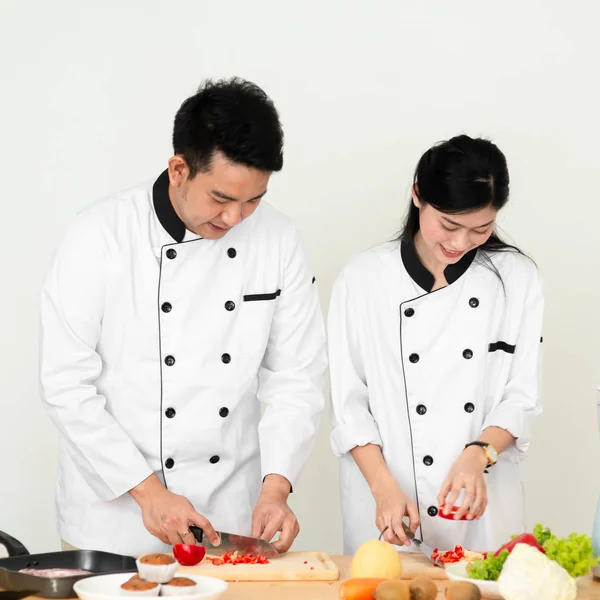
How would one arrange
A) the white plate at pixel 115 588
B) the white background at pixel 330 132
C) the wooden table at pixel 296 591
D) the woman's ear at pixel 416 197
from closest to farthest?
the white plate at pixel 115 588 < the wooden table at pixel 296 591 < the woman's ear at pixel 416 197 < the white background at pixel 330 132

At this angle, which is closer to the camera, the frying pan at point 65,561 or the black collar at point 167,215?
the frying pan at point 65,561

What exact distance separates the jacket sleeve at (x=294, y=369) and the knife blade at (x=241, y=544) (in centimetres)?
28

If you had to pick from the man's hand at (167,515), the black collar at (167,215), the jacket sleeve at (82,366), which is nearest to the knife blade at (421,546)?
the man's hand at (167,515)

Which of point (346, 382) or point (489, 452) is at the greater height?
point (346, 382)

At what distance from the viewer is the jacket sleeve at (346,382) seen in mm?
A: 2377

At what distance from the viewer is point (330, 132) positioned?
11.1ft

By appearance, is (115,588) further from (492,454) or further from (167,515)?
(492,454)

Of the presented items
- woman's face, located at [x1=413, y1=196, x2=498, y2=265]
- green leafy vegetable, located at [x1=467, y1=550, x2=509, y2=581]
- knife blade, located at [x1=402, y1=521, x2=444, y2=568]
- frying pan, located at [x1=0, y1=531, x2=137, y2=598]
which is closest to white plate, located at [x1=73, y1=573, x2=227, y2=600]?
frying pan, located at [x1=0, y1=531, x2=137, y2=598]

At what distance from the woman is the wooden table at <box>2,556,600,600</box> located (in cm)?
46

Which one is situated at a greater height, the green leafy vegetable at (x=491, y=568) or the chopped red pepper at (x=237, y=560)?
the green leafy vegetable at (x=491, y=568)

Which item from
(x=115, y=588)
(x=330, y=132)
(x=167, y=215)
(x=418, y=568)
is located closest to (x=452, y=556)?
(x=418, y=568)

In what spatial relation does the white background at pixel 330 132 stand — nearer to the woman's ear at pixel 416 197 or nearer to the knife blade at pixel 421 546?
the woman's ear at pixel 416 197

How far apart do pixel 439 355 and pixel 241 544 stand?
76 cm

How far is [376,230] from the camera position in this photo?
3393 mm
